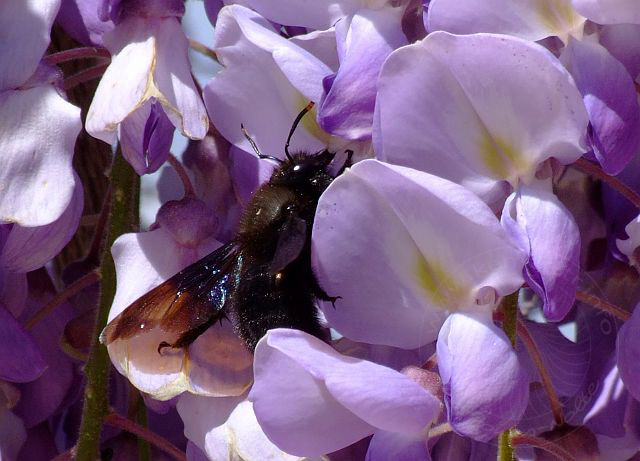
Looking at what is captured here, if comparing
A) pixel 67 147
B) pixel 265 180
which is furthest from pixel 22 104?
pixel 265 180

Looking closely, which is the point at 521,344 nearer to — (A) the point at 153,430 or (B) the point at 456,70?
(B) the point at 456,70

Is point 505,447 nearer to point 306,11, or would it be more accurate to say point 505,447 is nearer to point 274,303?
point 274,303

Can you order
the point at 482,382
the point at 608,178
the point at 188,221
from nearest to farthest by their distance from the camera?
the point at 482,382
the point at 608,178
the point at 188,221

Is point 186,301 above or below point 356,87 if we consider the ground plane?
below

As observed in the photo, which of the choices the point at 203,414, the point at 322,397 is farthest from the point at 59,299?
the point at 322,397

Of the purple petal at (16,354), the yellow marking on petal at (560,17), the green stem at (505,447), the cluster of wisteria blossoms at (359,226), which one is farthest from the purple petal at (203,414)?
the yellow marking on petal at (560,17)

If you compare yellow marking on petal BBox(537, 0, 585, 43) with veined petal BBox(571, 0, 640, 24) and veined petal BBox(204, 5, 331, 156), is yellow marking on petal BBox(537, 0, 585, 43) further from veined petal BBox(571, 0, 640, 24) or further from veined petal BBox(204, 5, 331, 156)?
veined petal BBox(204, 5, 331, 156)

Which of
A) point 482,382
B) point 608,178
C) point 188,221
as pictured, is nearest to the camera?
point 482,382
